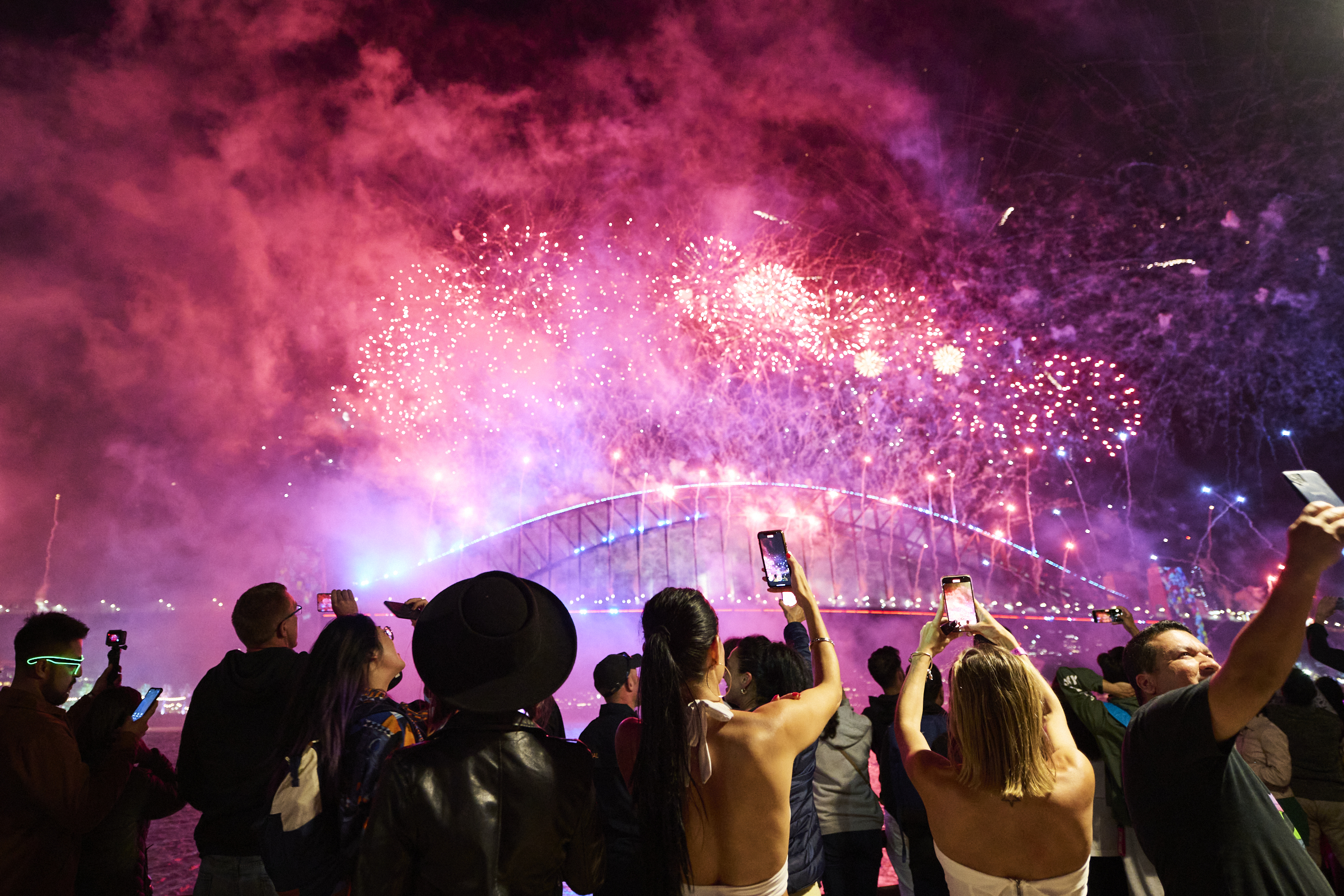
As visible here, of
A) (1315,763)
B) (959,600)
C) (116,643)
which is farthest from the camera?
(1315,763)

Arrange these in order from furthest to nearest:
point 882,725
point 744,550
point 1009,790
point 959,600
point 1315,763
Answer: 1. point 744,550
2. point 1315,763
3. point 882,725
4. point 959,600
5. point 1009,790

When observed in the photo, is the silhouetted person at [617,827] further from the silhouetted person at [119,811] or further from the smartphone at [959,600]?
the silhouetted person at [119,811]

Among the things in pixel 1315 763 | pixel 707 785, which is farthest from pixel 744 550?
pixel 707 785

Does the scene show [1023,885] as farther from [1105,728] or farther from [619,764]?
[1105,728]

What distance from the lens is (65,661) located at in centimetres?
360

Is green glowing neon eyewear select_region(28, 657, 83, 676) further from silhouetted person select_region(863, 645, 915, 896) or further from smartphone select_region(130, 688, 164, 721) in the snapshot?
silhouetted person select_region(863, 645, 915, 896)

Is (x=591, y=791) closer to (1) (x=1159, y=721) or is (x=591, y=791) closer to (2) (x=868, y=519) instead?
(1) (x=1159, y=721)

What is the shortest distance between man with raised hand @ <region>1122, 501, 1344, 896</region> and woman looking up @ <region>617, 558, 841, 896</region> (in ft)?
3.48

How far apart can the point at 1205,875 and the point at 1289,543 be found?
3.25 feet

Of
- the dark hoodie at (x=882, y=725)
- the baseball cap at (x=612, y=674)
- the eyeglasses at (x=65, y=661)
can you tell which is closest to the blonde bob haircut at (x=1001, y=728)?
the dark hoodie at (x=882, y=725)

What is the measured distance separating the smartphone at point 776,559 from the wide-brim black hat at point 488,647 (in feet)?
5.13

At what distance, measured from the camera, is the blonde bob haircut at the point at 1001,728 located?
88.9 inches

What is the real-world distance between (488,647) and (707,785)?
3.22ft

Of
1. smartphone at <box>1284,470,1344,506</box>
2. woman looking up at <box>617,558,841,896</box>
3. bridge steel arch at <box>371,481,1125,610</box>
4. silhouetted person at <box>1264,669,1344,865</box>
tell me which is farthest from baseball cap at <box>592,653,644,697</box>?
bridge steel arch at <box>371,481,1125,610</box>
